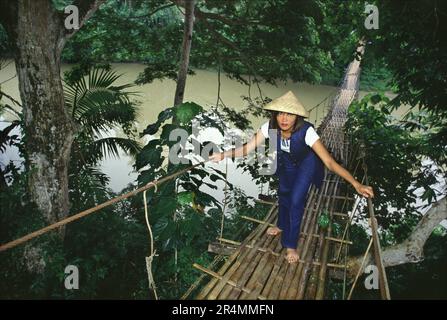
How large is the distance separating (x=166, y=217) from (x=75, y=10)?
1674 millimetres

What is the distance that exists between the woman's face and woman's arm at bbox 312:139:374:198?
17 centimetres

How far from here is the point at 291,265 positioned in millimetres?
1943

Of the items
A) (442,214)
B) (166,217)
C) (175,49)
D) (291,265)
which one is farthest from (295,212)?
(175,49)

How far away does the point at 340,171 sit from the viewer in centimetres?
172

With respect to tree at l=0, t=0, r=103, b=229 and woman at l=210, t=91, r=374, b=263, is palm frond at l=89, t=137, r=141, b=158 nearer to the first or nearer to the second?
tree at l=0, t=0, r=103, b=229

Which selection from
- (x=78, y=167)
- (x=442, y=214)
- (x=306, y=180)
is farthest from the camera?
(x=78, y=167)

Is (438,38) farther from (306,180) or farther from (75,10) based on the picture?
(75,10)

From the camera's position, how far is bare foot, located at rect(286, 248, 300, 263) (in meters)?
1.96

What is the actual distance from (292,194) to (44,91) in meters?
1.95

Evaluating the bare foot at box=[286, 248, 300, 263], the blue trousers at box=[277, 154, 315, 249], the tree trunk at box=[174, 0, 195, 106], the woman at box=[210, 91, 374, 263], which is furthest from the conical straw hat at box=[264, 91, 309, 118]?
the tree trunk at box=[174, 0, 195, 106]

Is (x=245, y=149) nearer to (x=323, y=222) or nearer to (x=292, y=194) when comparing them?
(x=292, y=194)

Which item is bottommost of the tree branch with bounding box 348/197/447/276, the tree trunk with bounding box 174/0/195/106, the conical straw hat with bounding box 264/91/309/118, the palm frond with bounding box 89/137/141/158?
the tree branch with bounding box 348/197/447/276

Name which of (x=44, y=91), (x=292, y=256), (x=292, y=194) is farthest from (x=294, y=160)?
(x=44, y=91)

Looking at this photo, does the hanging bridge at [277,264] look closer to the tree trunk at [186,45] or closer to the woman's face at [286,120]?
the woman's face at [286,120]
